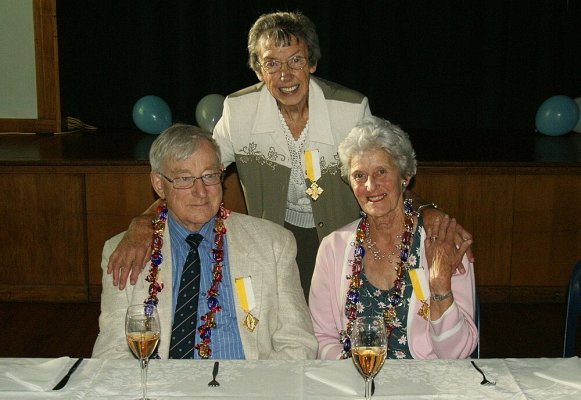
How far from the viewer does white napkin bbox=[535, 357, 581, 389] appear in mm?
2037

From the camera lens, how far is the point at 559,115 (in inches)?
257

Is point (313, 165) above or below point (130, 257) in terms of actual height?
above

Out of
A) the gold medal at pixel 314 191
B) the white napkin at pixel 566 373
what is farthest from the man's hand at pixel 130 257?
the white napkin at pixel 566 373

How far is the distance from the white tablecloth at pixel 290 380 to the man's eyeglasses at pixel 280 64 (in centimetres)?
137

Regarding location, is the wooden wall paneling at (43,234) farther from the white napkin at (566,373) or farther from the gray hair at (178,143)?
the white napkin at (566,373)

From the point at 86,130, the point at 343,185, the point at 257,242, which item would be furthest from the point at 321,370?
the point at 86,130

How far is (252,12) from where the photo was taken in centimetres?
749

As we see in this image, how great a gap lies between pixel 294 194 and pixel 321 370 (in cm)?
144

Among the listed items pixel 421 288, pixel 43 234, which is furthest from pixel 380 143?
pixel 43 234

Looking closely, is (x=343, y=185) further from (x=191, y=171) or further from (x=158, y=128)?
(x=158, y=128)

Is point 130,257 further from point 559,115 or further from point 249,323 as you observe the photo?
point 559,115

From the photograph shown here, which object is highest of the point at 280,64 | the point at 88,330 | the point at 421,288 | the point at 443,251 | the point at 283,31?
the point at 283,31

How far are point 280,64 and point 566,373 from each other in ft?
5.29

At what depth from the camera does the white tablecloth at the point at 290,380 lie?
78.3 inches
